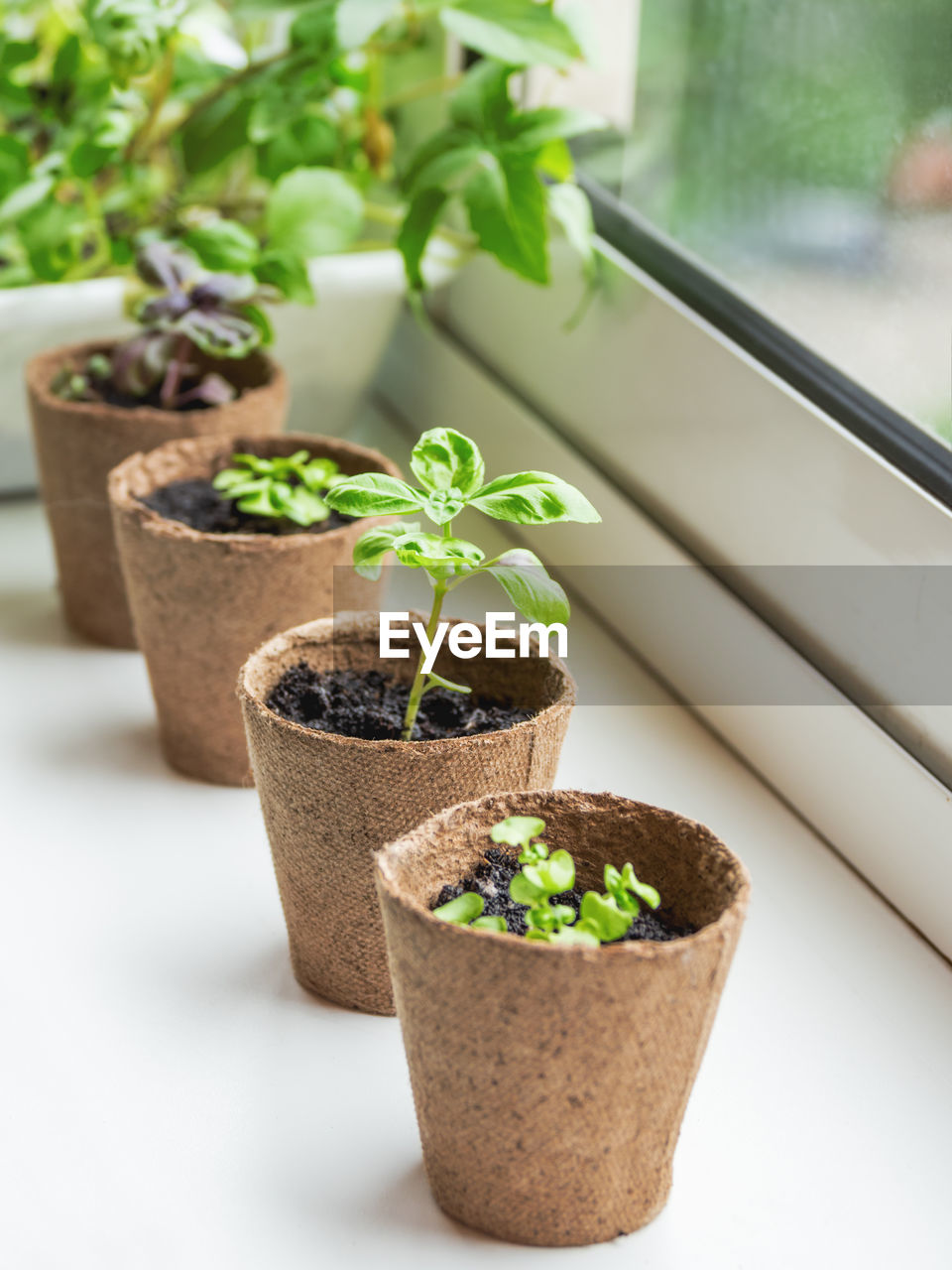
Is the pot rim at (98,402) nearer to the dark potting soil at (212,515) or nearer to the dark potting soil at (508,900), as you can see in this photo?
the dark potting soil at (212,515)

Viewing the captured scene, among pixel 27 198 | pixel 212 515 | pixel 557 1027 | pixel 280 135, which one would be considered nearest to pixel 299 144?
pixel 280 135

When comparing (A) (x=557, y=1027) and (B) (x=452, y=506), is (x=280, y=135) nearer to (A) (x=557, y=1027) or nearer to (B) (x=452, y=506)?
(B) (x=452, y=506)

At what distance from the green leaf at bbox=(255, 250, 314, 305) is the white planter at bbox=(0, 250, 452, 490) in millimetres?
139

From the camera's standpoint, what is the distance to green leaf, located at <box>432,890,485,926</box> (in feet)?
2.12

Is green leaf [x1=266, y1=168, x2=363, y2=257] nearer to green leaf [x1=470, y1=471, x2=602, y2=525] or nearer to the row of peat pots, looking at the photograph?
the row of peat pots

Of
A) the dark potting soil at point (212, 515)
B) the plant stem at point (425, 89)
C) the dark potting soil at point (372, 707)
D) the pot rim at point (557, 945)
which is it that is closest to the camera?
the pot rim at point (557, 945)

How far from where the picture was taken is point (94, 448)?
1.13 metres

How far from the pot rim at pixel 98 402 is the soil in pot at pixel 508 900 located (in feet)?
1.82

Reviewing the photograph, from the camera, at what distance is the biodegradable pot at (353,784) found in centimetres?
74

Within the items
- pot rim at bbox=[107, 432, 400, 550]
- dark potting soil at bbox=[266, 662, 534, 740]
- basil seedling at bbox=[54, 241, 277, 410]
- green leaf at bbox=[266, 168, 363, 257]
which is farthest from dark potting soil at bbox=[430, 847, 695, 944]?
green leaf at bbox=[266, 168, 363, 257]

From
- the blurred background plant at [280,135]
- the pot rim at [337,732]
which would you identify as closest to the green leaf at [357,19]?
the blurred background plant at [280,135]

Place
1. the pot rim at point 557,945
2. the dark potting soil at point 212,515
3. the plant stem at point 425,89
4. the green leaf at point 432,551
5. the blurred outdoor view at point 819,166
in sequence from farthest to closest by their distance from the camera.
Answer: the plant stem at point 425,89 < the dark potting soil at point 212,515 < the blurred outdoor view at point 819,166 < the green leaf at point 432,551 < the pot rim at point 557,945

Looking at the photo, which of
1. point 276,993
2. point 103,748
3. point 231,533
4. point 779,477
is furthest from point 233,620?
point 779,477

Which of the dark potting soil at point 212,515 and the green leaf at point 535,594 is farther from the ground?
the green leaf at point 535,594
